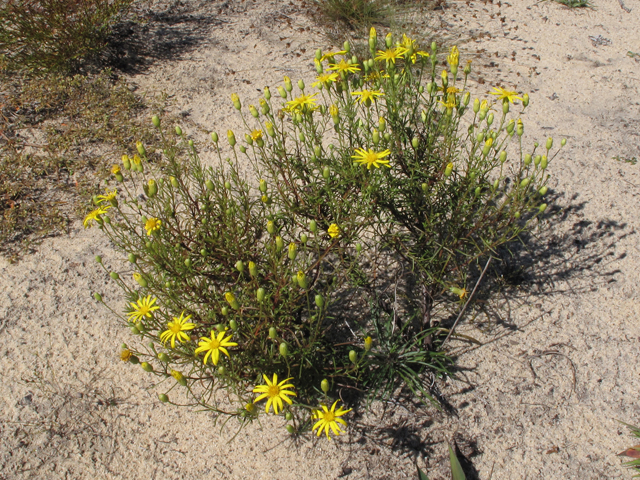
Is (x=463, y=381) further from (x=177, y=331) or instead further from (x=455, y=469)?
(x=177, y=331)

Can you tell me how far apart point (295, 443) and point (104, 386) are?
3.36ft

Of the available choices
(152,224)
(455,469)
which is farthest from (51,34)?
(455,469)

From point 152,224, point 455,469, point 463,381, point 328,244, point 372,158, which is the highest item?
point 372,158

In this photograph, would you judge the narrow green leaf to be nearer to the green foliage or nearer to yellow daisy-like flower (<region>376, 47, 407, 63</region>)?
yellow daisy-like flower (<region>376, 47, 407, 63</region>)

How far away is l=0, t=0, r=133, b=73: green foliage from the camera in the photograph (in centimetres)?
424

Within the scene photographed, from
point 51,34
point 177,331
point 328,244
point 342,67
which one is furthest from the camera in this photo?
point 51,34

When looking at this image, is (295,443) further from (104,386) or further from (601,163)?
(601,163)

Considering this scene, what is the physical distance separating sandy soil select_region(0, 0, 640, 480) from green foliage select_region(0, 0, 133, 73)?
62.6 inches

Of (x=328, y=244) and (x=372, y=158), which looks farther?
(x=328, y=244)

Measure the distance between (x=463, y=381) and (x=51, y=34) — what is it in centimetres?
453

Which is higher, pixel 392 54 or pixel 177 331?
pixel 392 54

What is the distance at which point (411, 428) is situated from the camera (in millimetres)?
2244

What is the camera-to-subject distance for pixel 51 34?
170 inches

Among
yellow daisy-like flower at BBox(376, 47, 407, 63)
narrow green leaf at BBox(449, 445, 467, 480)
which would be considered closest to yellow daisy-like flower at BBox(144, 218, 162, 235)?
yellow daisy-like flower at BBox(376, 47, 407, 63)
